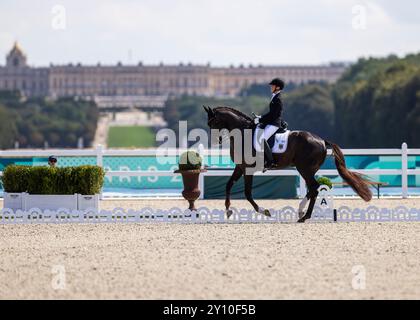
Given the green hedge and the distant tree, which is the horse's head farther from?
the distant tree

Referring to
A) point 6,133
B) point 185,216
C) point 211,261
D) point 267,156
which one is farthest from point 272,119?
point 6,133

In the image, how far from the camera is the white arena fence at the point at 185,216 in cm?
1609

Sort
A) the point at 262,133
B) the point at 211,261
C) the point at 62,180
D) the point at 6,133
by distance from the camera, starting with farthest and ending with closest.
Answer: the point at 6,133
the point at 62,180
the point at 262,133
the point at 211,261

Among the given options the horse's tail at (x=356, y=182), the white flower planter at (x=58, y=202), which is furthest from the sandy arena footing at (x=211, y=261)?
the white flower planter at (x=58, y=202)

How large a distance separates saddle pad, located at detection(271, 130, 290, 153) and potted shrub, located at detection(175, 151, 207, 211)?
1598 millimetres

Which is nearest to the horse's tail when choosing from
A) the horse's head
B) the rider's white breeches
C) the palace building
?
Answer: the rider's white breeches

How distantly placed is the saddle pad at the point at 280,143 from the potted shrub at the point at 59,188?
266 centimetres

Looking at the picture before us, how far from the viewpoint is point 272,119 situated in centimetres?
1608

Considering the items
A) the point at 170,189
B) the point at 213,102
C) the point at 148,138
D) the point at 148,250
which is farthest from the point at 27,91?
the point at 148,250

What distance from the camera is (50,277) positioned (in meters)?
10.9

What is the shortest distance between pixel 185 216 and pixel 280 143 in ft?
5.37

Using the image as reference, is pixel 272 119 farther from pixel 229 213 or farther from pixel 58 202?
pixel 58 202
